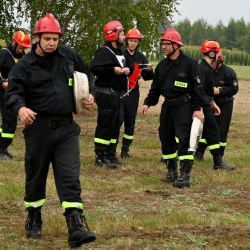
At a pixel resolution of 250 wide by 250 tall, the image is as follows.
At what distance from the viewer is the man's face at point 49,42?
6531mm

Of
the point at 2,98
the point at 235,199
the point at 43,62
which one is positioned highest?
the point at 43,62

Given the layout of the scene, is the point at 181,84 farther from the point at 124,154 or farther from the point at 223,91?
the point at 124,154

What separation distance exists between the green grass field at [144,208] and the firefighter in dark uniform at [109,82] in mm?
538

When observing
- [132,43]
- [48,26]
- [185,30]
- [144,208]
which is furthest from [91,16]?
[185,30]

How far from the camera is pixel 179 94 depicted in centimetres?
981

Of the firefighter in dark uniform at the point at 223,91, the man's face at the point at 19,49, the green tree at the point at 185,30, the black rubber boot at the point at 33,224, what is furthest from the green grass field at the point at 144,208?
the green tree at the point at 185,30

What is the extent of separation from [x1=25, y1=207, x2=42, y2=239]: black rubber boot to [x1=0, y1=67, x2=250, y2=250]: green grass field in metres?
0.10

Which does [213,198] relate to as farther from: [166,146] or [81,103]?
[81,103]

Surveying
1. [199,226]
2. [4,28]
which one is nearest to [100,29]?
[4,28]

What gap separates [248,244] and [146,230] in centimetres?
111

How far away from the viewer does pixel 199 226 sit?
295 inches

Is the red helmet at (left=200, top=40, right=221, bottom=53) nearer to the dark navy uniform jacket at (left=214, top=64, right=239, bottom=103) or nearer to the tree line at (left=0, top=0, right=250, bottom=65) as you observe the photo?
the dark navy uniform jacket at (left=214, top=64, right=239, bottom=103)

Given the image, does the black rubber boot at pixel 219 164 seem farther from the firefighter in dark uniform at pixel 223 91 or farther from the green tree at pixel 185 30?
the green tree at pixel 185 30

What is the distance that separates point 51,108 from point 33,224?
1243 millimetres
